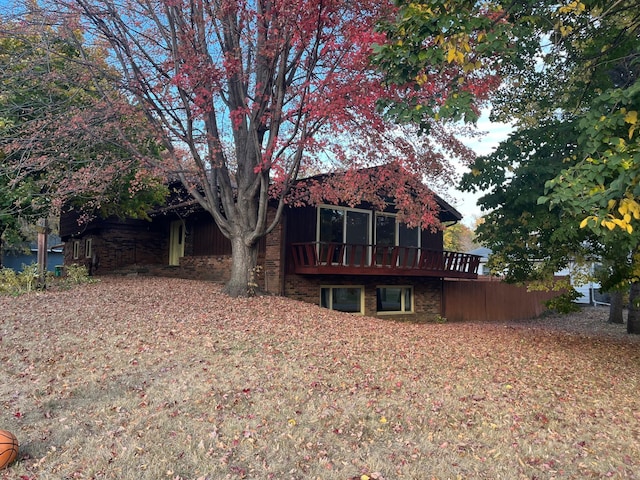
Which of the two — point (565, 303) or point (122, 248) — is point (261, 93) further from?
point (122, 248)

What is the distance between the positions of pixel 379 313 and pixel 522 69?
28.6 feet

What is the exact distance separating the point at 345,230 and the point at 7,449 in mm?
12105

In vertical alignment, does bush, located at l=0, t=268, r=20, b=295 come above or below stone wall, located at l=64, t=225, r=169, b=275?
below

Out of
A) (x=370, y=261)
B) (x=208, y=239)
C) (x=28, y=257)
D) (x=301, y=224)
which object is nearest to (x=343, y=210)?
(x=301, y=224)

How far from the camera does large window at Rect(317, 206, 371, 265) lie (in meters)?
14.1

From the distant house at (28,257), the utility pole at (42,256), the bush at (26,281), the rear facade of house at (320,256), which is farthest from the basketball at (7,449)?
the distant house at (28,257)

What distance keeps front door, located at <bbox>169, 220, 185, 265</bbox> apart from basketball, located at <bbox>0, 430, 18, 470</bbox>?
15087 mm

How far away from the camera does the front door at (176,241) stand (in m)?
18.7

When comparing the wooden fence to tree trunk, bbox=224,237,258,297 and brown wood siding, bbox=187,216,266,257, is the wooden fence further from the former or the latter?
tree trunk, bbox=224,237,258,297

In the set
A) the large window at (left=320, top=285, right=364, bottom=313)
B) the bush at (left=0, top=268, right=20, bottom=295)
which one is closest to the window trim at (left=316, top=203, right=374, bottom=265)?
the large window at (left=320, top=285, right=364, bottom=313)

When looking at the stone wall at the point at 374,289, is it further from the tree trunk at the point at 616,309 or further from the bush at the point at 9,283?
the bush at the point at 9,283

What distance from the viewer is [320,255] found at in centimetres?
1331

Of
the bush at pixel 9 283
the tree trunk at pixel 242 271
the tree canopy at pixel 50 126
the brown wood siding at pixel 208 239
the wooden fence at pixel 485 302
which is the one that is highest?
the tree canopy at pixel 50 126

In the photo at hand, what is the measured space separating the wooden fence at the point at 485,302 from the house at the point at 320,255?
2.07 ft
